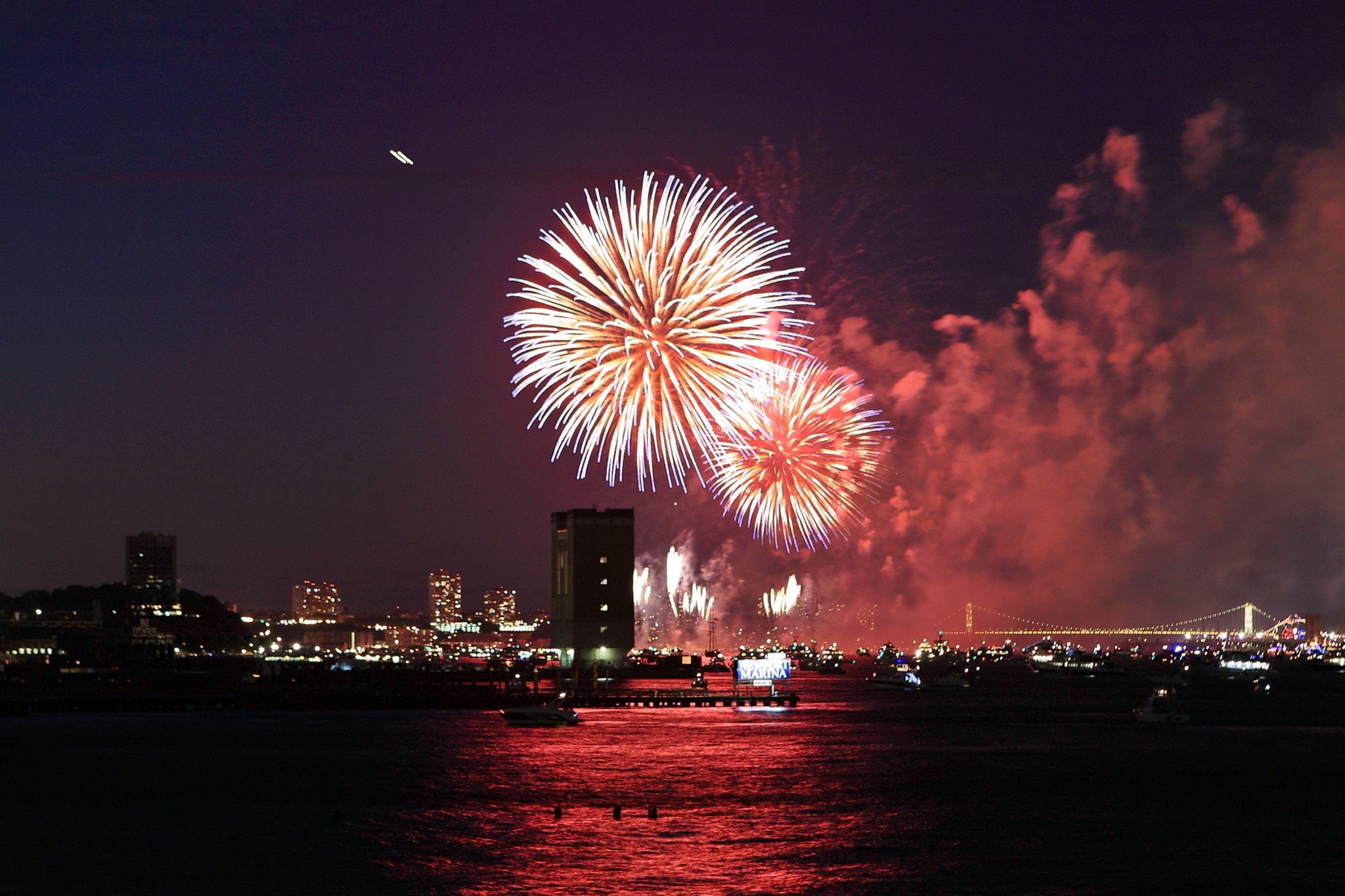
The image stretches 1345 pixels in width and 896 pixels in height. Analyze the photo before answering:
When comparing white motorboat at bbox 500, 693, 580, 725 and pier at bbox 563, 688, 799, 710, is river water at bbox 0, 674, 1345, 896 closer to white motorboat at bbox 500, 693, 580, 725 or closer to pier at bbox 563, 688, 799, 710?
white motorboat at bbox 500, 693, 580, 725

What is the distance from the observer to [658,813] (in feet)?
216

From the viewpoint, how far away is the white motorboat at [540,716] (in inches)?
4970

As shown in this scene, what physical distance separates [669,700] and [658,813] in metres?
89.9

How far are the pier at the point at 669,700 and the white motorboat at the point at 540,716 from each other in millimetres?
19336

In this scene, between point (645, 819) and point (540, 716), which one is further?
point (540, 716)

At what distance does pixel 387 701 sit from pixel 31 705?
35.4m

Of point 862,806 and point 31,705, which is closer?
point 862,806

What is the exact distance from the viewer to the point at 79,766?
85.4m

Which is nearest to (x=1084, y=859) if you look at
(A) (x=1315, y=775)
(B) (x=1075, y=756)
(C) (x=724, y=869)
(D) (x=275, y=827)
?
(C) (x=724, y=869)

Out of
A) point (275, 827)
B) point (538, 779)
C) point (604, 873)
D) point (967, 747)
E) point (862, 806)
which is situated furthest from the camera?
point (967, 747)

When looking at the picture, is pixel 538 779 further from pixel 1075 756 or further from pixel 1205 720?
pixel 1205 720

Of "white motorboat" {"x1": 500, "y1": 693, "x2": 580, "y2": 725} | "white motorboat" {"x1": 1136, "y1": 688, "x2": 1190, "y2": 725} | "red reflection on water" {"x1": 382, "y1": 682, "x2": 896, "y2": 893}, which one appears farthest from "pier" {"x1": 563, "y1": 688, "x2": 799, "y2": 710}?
"red reflection on water" {"x1": 382, "y1": 682, "x2": 896, "y2": 893}

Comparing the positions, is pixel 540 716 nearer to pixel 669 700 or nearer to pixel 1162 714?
pixel 669 700

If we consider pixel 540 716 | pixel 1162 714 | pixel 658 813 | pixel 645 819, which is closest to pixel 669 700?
pixel 540 716
